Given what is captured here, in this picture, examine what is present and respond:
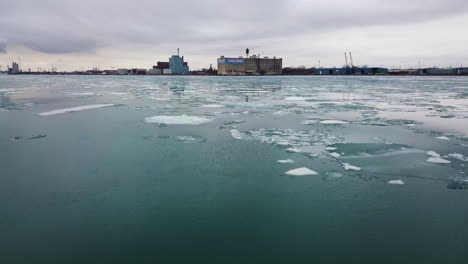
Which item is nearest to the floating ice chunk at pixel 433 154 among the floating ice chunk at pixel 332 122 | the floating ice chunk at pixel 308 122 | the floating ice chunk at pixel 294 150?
the floating ice chunk at pixel 294 150

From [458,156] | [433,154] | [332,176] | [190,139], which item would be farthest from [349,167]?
[190,139]

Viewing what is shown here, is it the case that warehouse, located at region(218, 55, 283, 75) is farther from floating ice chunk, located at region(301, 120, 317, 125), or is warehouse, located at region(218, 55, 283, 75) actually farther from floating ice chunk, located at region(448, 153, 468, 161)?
floating ice chunk, located at region(448, 153, 468, 161)

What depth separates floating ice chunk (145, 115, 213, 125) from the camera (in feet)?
32.8

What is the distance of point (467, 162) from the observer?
569cm

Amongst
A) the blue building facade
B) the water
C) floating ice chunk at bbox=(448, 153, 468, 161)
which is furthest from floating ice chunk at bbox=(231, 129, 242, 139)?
the blue building facade

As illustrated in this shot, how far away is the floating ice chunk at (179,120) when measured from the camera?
9992 millimetres

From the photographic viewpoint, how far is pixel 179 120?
10352 mm

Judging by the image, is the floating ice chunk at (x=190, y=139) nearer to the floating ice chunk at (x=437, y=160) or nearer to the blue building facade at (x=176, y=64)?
the floating ice chunk at (x=437, y=160)

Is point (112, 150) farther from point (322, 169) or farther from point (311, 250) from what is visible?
point (311, 250)

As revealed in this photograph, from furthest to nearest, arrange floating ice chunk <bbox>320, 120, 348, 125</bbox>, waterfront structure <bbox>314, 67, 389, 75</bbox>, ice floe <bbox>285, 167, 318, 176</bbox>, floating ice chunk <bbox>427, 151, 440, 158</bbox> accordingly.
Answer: waterfront structure <bbox>314, 67, 389, 75</bbox>, floating ice chunk <bbox>320, 120, 348, 125</bbox>, floating ice chunk <bbox>427, 151, 440, 158</bbox>, ice floe <bbox>285, 167, 318, 176</bbox>

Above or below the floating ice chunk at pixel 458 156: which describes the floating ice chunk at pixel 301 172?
below

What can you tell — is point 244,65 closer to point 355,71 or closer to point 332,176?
point 355,71

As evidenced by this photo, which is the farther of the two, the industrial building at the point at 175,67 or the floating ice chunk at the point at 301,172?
the industrial building at the point at 175,67

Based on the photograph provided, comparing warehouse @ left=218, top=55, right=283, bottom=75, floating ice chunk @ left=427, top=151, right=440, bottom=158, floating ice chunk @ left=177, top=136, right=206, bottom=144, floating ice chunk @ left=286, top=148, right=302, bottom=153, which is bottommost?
floating ice chunk @ left=427, top=151, right=440, bottom=158
